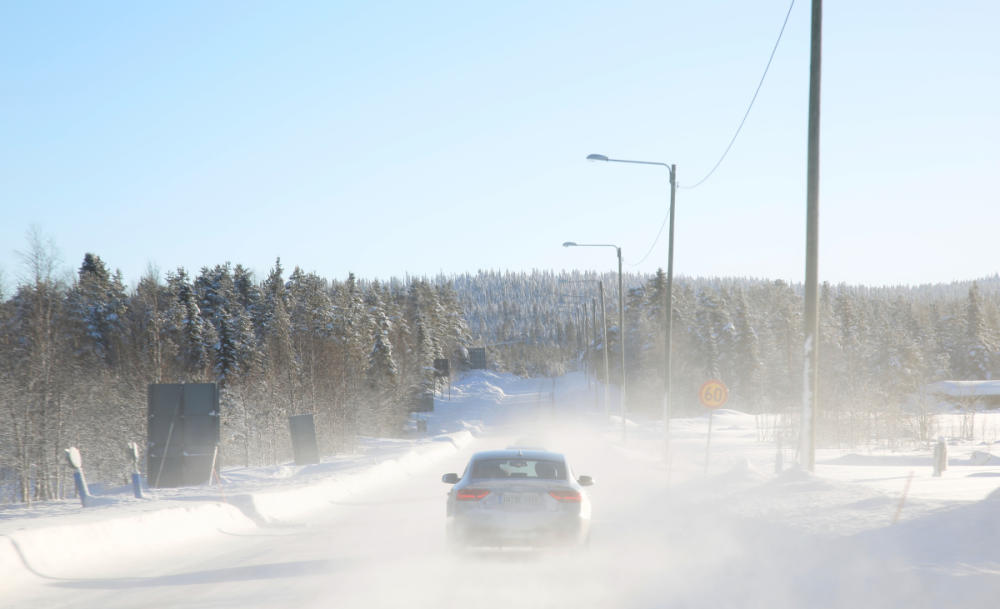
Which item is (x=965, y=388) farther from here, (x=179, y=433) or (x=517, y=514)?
(x=517, y=514)

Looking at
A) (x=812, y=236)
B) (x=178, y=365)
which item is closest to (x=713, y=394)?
(x=812, y=236)

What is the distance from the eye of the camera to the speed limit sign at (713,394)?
1770 cm

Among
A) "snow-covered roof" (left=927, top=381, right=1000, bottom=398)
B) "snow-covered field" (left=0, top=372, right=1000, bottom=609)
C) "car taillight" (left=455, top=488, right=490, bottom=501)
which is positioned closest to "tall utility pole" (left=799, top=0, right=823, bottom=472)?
"snow-covered field" (left=0, top=372, right=1000, bottom=609)

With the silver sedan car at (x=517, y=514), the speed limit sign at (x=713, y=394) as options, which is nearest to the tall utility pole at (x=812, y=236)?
the speed limit sign at (x=713, y=394)

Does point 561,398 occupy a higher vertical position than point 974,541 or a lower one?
lower

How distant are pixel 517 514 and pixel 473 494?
0.57m

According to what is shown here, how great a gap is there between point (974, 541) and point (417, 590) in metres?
5.47

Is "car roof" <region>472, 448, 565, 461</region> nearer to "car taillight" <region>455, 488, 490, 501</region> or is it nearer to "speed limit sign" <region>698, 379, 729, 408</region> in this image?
"car taillight" <region>455, 488, 490, 501</region>

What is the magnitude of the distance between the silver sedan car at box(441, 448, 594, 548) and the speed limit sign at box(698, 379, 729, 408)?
8698 mm

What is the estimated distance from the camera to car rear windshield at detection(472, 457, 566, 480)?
10016 mm

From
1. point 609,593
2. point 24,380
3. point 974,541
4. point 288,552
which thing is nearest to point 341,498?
point 288,552

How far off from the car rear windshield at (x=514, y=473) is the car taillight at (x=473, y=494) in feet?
1.51

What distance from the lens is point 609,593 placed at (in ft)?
25.8

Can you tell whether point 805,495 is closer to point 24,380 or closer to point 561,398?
point 24,380
